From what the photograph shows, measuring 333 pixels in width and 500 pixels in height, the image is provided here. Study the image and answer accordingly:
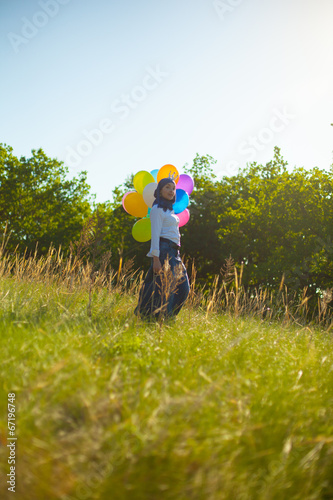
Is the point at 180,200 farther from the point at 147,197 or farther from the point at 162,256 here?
the point at 162,256

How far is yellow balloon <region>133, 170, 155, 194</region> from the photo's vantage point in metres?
4.92

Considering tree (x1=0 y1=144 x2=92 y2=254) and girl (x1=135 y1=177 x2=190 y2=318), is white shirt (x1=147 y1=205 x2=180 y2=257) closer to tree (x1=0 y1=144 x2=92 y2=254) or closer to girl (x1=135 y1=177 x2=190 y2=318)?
girl (x1=135 y1=177 x2=190 y2=318)

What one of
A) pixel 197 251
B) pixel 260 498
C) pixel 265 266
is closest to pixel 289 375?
pixel 260 498

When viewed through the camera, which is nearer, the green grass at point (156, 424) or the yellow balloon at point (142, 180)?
the green grass at point (156, 424)

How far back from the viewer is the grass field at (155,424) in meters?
1.32

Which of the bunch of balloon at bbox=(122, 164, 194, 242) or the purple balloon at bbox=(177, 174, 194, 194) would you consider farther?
the purple balloon at bbox=(177, 174, 194, 194)

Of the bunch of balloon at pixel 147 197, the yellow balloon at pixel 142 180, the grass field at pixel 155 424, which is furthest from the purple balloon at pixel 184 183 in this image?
the grass field at pixel 155 424

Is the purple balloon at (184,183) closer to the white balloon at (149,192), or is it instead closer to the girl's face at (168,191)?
the white balloon at (149,192)

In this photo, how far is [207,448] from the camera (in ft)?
4.68

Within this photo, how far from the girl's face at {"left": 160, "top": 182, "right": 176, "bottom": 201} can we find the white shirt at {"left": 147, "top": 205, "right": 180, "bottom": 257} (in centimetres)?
16

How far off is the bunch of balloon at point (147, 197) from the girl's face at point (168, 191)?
62cm

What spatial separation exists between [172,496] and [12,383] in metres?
0.91

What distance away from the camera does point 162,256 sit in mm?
3811

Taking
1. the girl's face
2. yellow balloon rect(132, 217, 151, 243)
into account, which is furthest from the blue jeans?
yellow balloon rect(132, 217, 151, 243)
